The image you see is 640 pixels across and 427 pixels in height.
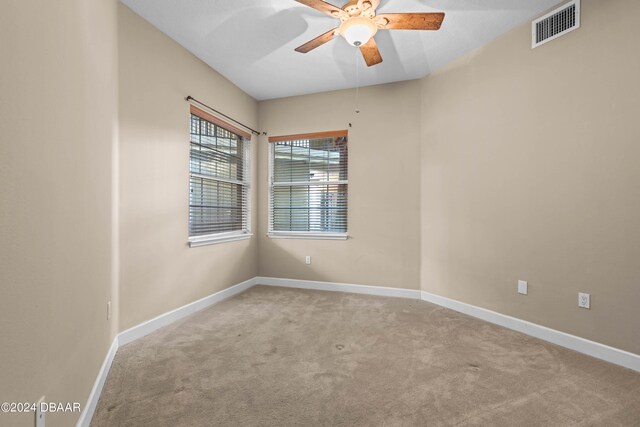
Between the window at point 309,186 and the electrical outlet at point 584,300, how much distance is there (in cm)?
241

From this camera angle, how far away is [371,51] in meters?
2.53

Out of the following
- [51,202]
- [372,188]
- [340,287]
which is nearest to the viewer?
[51,202]

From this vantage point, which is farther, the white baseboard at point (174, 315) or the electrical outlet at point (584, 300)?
the white baseboard at point (174, 315)

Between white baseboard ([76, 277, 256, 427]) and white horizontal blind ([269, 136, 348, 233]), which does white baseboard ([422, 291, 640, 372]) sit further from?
white baseboard ([76, 277, 256, 427])

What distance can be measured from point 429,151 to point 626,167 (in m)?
1.77

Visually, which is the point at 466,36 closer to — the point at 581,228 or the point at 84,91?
the point at 581,228

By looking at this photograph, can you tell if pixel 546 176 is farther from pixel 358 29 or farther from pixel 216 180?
pixel 216 180

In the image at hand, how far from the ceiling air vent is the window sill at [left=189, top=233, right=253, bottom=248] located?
3646 mm

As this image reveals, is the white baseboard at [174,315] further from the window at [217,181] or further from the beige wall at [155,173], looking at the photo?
the window at [217,181]

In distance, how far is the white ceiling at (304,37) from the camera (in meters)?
2.43

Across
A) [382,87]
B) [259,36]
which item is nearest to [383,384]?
[259,36]

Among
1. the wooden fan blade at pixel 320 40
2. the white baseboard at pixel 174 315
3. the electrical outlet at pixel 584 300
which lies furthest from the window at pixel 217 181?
the electrical outlet at pixel 584 300

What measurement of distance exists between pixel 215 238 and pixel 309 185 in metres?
1.48

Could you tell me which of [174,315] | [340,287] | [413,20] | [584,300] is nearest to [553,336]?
[584,300]
